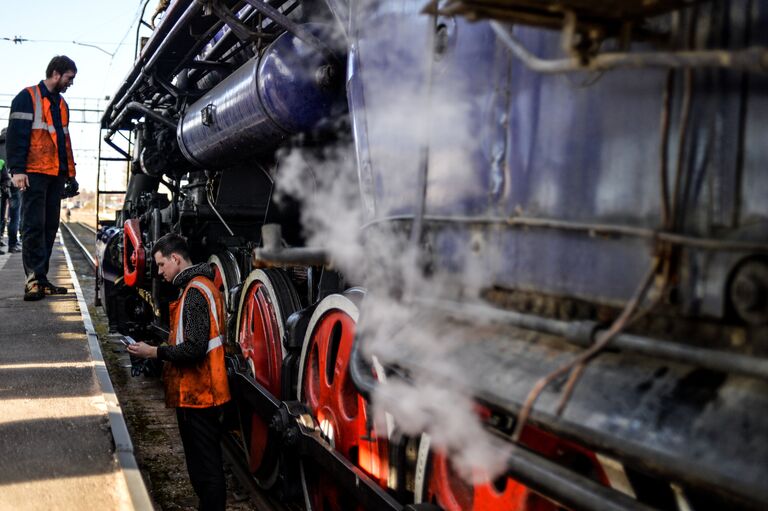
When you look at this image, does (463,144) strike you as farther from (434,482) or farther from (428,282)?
(434,482)

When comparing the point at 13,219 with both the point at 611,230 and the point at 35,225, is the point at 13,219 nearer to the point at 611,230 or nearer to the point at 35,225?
the point at 35,225

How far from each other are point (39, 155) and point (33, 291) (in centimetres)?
107

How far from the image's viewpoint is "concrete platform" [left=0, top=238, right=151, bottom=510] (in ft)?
7.64

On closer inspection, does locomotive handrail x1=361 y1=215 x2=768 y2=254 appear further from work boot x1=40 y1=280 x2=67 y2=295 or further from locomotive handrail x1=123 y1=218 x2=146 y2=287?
locomotive handrail x1=123 y1=218 x2=146 y2=287

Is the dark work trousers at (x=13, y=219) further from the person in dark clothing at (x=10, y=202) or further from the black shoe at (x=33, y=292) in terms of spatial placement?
the black shoe at (x=33, y=292)

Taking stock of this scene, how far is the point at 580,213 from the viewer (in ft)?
4.32

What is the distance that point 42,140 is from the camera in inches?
222

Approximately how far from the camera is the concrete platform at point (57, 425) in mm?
2330

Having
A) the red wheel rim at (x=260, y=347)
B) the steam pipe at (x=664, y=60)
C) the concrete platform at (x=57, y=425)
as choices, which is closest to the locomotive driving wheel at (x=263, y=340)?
the red wheel rim at (x=260, y=347)

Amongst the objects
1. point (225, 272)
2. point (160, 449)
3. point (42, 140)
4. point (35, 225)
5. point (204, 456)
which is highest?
point (42, 140)

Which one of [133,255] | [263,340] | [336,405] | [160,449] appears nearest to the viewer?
[336,405]

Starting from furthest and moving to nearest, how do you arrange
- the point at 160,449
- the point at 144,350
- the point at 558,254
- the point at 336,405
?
the point at 160,449 → the point at 144,350 → the point at 336,405 → the point at 558,254

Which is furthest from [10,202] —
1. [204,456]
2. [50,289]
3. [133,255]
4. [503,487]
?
[503,487]

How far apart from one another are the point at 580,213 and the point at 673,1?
1.33 feet
